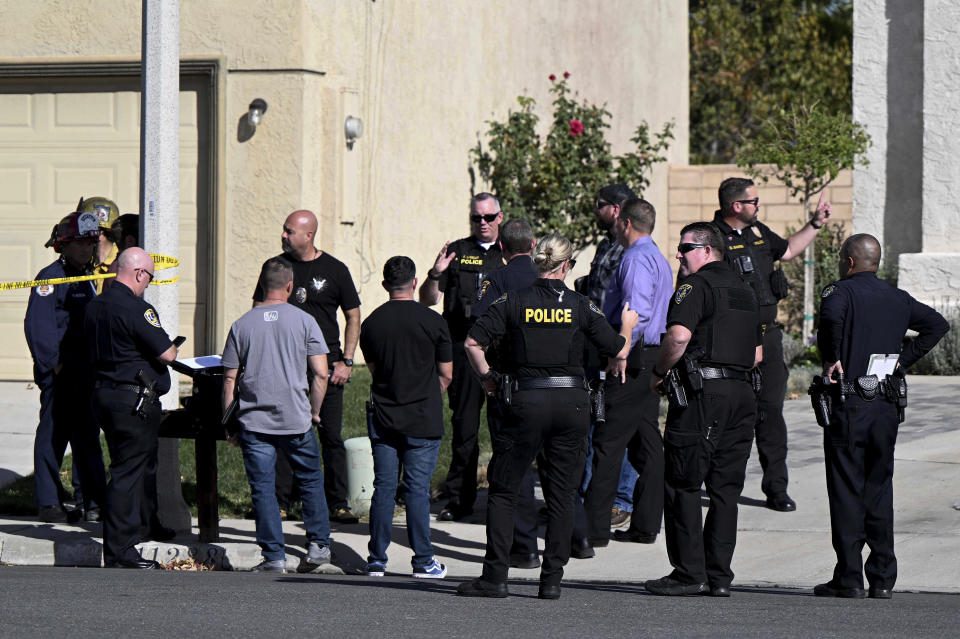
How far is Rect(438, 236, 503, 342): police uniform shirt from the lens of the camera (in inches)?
389

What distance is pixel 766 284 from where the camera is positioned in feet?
31.0

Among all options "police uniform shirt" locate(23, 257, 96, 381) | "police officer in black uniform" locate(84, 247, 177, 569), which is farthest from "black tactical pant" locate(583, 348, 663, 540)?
"police uniform shirt" locate(23, 257, 96, 381)

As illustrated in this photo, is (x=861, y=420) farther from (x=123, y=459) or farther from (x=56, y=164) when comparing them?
(x=56, y=164)

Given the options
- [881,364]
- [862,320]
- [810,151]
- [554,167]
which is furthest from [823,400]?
[554,167]

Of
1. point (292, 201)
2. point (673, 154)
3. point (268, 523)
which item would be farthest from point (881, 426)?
point (673, 154)

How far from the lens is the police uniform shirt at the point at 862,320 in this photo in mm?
7691

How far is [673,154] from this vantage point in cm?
2567

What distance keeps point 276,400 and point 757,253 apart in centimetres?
325

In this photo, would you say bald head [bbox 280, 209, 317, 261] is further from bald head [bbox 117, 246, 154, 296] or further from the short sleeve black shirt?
the short sleeve black shirt

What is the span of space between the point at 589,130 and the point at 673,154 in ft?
18.7

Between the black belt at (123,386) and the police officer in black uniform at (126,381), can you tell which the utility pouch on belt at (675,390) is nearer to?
the police officer in black uniform at (126,381)

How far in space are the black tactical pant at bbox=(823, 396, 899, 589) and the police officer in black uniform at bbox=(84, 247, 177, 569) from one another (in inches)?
147

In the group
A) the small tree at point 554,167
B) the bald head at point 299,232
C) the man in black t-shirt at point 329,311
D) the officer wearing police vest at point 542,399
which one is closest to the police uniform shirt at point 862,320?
the officer wearing police vest at point 542,399

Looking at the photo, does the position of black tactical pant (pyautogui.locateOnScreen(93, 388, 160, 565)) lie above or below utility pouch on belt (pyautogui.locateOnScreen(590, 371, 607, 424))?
below
